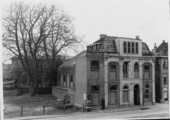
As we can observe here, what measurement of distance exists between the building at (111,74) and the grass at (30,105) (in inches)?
26.4

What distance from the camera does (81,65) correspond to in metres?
12.2

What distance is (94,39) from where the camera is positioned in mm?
10930

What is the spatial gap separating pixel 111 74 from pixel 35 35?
5.46 m

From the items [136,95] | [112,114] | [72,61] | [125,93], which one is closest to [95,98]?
[112,114]

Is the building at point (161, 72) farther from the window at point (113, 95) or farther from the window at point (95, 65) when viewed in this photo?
the window at point (95, 65)

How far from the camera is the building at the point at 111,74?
1195cm

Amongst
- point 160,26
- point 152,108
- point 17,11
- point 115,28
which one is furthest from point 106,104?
point 17,11

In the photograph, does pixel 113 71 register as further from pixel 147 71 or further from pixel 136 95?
pixel 147 71

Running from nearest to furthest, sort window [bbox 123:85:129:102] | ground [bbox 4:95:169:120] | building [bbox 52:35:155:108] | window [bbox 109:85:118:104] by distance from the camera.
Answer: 1. ground [bbox 4:95:169:120]
2. building [bbox 52:35:155:108]
3. window [bbox 109:85:118:104]
4. window [bbox 123:85:129:102]

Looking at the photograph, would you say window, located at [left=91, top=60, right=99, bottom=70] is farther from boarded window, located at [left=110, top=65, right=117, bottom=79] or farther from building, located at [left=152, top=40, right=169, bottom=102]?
building, located at [left=152, top=40, right=169, bottom=102]

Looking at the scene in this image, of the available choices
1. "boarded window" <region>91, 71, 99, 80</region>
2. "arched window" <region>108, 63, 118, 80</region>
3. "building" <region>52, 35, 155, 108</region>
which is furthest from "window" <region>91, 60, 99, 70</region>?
"arched window" <region>108, 63, 118, 80</region>

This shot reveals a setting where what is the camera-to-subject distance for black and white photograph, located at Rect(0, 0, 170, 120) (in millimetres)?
9922

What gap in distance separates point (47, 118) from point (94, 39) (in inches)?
196

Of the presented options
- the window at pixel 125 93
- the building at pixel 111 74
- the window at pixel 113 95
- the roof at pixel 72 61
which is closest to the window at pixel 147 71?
the building at pixel 111 74
